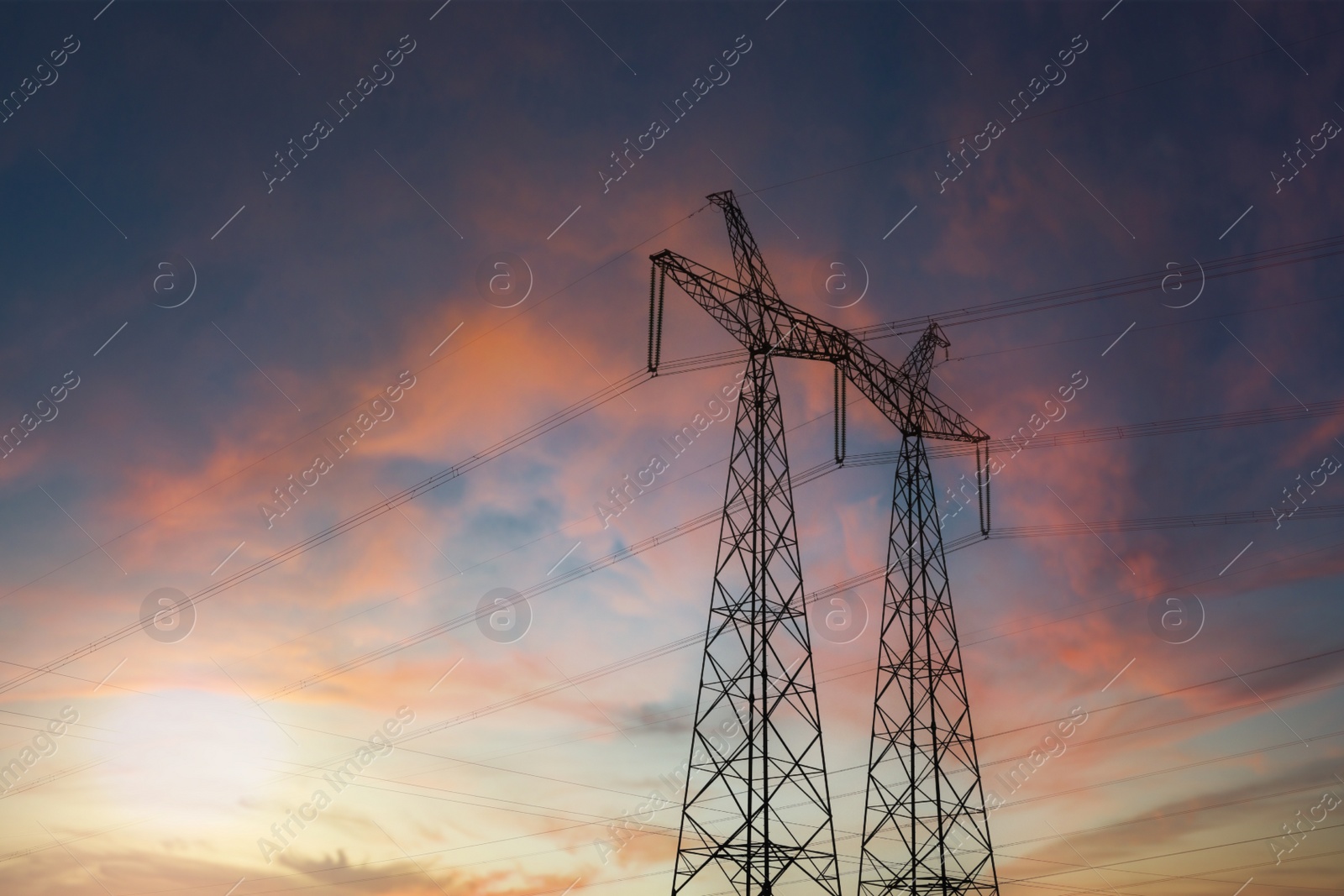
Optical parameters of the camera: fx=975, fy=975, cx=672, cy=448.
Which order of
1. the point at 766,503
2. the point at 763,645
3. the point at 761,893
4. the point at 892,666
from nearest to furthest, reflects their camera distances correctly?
the point at 761,893, the point at 763,645, the point at 766,503, the point at 892,666

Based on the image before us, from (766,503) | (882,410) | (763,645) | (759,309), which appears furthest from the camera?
(882,410)

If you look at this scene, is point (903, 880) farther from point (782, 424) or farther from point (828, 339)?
point (828, 339)

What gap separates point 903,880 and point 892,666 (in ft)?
26.7

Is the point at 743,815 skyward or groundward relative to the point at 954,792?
groundward

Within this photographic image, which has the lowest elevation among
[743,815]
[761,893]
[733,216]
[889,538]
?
[761,893]

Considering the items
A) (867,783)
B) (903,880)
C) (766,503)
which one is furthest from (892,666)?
(766,503)

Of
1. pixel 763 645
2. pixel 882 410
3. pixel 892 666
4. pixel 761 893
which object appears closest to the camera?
pixel 761 893

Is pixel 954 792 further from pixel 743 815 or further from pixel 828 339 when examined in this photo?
pixel 828 339

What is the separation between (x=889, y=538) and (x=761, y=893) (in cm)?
1713

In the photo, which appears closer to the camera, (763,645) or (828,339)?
(763,645)

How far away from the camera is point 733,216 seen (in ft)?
126

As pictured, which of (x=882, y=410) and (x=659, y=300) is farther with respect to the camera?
(x=882, y=410)

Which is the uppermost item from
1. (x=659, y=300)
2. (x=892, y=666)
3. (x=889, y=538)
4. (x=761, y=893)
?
(x=659, y=300)

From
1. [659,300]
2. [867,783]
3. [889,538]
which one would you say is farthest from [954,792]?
[659,300]
